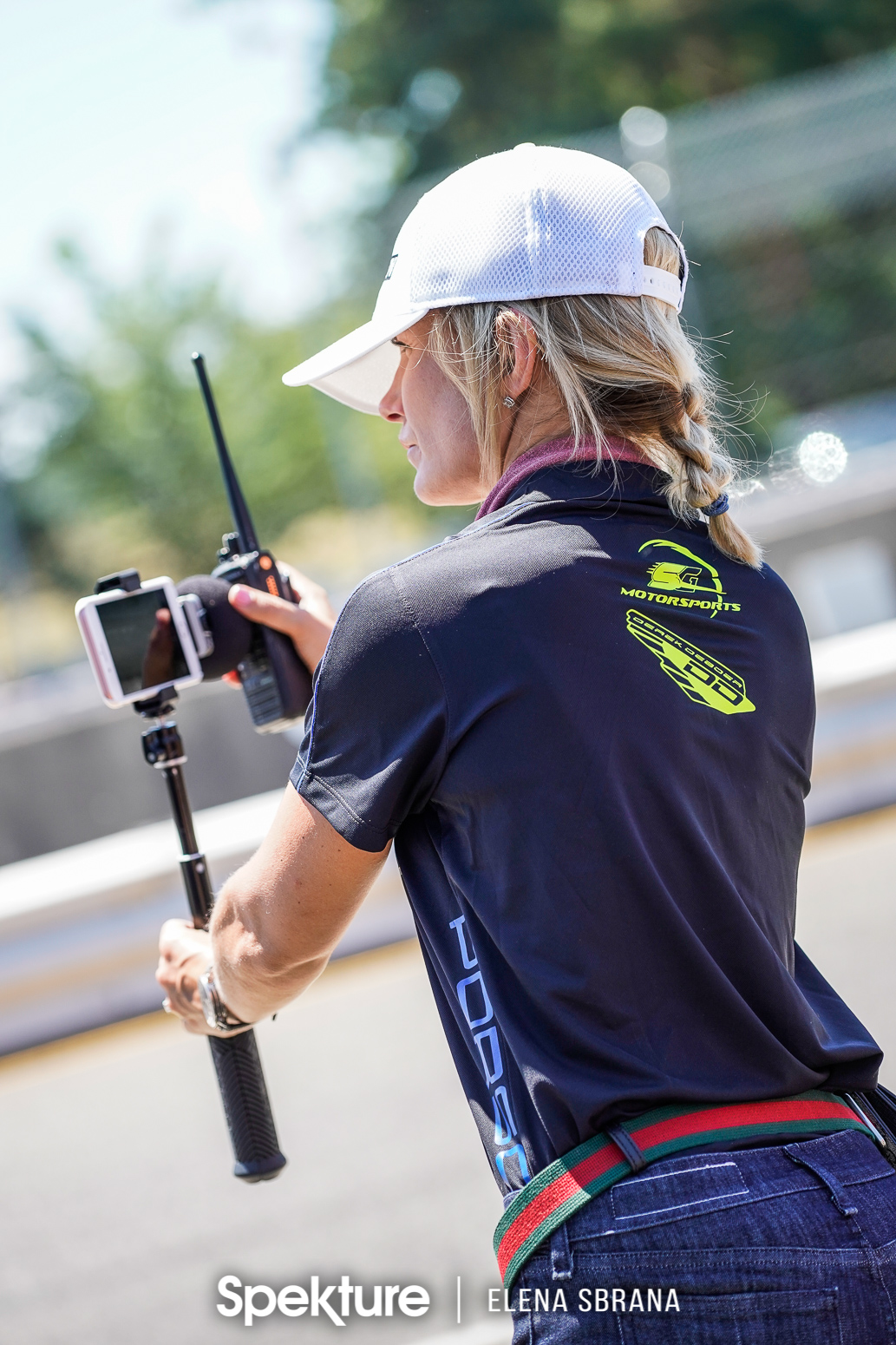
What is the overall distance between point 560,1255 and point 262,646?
1.13 metres

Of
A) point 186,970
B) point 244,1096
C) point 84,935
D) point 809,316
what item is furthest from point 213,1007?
point 809,316

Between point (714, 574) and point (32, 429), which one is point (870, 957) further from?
point (32, 429)

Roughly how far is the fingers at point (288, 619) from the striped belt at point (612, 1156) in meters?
0.97

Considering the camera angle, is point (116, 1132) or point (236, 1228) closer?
point (236, 1228)

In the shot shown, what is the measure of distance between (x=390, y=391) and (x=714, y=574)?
0.64 meters

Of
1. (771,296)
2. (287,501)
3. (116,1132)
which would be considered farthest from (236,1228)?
(287,501)

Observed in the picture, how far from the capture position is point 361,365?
2.06m

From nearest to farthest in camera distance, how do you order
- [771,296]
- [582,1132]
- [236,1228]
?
[582,1132]
[236,1228]
[771,296]

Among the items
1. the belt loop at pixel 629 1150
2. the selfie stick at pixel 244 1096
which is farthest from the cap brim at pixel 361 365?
the belt loop at pixel 629 1150

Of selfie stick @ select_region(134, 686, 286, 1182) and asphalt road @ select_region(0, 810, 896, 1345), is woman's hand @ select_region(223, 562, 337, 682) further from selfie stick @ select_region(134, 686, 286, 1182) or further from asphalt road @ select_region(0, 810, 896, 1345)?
asphalt road @ select_region(0, 810, 896, 1345)

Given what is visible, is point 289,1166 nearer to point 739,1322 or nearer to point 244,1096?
point 244,1096

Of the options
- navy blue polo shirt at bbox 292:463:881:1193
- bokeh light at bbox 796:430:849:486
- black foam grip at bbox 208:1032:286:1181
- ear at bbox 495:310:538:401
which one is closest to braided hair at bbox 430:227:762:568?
ear at bbox 495:310:538:401

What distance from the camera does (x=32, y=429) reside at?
93.8 feet

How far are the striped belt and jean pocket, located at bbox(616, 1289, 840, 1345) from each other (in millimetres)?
127
